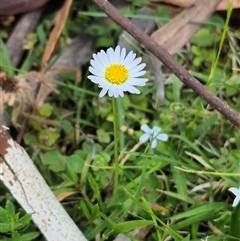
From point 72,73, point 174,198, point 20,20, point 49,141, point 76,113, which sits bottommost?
point 174,198

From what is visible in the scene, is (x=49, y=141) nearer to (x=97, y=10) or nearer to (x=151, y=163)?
(x=151, y=163)

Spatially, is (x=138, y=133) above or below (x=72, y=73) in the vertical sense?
below

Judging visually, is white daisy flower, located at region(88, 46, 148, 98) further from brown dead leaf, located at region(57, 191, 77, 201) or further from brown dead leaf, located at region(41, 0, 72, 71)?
brown dead leaf, located at region(41, 0, 72, 71)

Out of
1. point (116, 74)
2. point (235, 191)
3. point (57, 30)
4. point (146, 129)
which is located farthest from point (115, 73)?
point (57, 30)

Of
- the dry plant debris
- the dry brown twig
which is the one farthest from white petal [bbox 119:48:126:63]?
the dry plant debris

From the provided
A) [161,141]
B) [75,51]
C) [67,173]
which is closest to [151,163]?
[161,141]

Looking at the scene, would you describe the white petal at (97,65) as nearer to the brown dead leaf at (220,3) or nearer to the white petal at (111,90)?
the white petal at (111,90)

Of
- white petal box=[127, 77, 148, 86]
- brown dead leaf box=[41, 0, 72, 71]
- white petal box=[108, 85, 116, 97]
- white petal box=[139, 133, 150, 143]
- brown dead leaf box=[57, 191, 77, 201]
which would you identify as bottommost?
brown dead leaf box=[57, 191, 77, 201]
